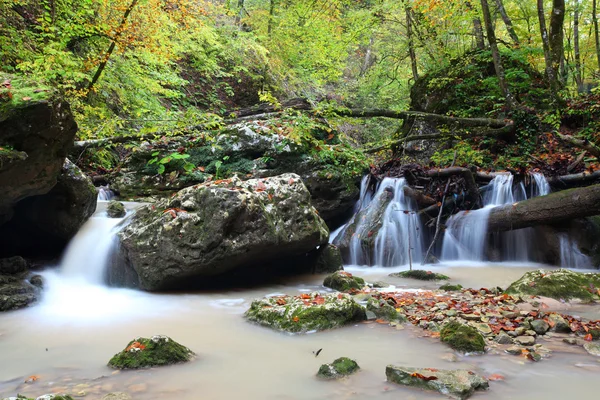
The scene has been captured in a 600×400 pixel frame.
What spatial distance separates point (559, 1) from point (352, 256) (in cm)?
722

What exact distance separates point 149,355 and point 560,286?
4388 millimetres

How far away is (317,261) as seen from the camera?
707cm

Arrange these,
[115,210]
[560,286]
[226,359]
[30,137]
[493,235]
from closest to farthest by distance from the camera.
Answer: [226,359] → [560,286] → [30,137] → [115,210] → [493,235]

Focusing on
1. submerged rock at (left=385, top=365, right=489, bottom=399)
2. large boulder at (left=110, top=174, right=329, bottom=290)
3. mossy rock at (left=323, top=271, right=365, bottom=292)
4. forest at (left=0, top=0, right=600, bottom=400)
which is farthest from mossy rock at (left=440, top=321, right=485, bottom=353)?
large boulder at (left=110, top=174, right=329, bottom=290)

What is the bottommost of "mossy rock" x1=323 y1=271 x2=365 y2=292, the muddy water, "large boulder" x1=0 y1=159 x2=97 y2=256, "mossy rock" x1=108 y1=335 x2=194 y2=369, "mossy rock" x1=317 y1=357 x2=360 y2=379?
the muddy water

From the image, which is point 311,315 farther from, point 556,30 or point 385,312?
point 556,30

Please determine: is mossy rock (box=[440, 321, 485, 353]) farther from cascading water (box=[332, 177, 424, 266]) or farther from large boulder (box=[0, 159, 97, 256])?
large boulder (box=[0, 159, 97, 256])

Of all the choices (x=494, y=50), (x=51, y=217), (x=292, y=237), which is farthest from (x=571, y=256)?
(x=51, y=217)

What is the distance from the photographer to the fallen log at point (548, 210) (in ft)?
21.3

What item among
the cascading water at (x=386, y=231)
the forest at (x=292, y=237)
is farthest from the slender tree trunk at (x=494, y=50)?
the cascading water at (x=386, y=231)

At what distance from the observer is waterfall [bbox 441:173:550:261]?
802cm

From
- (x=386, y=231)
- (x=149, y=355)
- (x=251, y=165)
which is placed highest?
(x=251, y=165)

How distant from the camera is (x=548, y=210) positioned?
693 cm

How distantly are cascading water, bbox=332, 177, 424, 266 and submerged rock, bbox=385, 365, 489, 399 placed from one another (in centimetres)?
556
